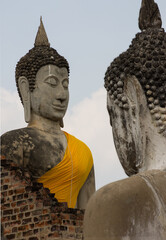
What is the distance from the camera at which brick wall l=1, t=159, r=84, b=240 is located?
6762 mm

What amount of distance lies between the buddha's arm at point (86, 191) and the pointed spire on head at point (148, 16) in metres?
5.21

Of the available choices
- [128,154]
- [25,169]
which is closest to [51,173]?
[25,169]

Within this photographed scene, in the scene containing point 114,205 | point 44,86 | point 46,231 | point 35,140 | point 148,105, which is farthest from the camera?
point 44,86

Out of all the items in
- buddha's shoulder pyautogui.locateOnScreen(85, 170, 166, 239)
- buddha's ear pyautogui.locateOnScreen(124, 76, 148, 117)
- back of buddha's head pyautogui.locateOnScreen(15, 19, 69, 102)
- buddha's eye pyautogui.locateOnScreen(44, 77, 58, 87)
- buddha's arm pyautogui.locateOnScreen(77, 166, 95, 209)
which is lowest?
buddha's shoulder pyautogui.locateOnScreen(85, 170, 166, 239)

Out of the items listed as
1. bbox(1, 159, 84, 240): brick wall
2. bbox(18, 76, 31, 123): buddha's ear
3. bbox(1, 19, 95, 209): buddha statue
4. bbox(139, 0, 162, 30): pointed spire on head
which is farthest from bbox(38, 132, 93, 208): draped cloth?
bbox(139, 0, 162, 30): pointed spire on head

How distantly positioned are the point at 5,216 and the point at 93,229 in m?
4.82

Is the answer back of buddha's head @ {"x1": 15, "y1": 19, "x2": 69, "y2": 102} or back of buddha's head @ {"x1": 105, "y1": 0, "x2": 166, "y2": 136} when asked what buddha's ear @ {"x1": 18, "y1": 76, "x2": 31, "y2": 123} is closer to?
back of buddha's head @ {"x1": 15, "y1": 19, "x2": 69, "y2": 102}

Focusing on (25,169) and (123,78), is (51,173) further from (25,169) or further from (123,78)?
(123,78)

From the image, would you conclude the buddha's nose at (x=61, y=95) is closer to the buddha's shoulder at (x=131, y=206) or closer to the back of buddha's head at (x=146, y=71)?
the back of buddha's head at (x=146, y=71)

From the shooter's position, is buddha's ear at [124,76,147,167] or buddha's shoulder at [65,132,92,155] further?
buddha's shoulder at [65,132,92,155]

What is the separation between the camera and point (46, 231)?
6.74 meters

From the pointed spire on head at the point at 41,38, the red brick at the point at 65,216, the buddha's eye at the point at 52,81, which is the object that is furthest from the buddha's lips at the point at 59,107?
the red brick at the point at 65,216

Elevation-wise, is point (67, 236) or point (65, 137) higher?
point (65, 137)

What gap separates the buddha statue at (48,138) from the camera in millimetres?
7055
